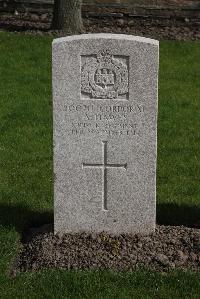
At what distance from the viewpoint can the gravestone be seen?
5977 millimetres

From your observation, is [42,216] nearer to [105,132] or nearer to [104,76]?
[105,132]

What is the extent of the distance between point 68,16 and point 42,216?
7805mm

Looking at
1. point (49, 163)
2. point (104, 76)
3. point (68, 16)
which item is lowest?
point (49, 163)

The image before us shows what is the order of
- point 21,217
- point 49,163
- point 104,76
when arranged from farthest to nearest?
point 49,163
point 21,217
point 104,76

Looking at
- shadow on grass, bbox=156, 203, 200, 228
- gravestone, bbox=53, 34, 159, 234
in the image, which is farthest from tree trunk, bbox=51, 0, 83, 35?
gravestone, bbox=53, 34, 159, 234

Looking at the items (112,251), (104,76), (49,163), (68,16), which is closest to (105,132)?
(104,76)

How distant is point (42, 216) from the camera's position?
701cm

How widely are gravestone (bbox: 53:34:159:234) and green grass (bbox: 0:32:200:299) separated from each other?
653 mm

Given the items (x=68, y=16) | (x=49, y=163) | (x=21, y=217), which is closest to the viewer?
(x=21, y=217)

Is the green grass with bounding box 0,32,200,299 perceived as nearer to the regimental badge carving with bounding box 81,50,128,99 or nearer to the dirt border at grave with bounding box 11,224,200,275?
the dirt border at grave with bounding box 11,224,200,275

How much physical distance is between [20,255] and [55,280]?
67 centimetres

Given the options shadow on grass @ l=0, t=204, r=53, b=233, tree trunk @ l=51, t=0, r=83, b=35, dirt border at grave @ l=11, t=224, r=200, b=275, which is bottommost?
dirt border at grave @ l=11, t=224, r=200, b=275

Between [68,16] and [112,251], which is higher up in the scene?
[68,16]

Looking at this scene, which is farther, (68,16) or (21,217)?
(68,16)
